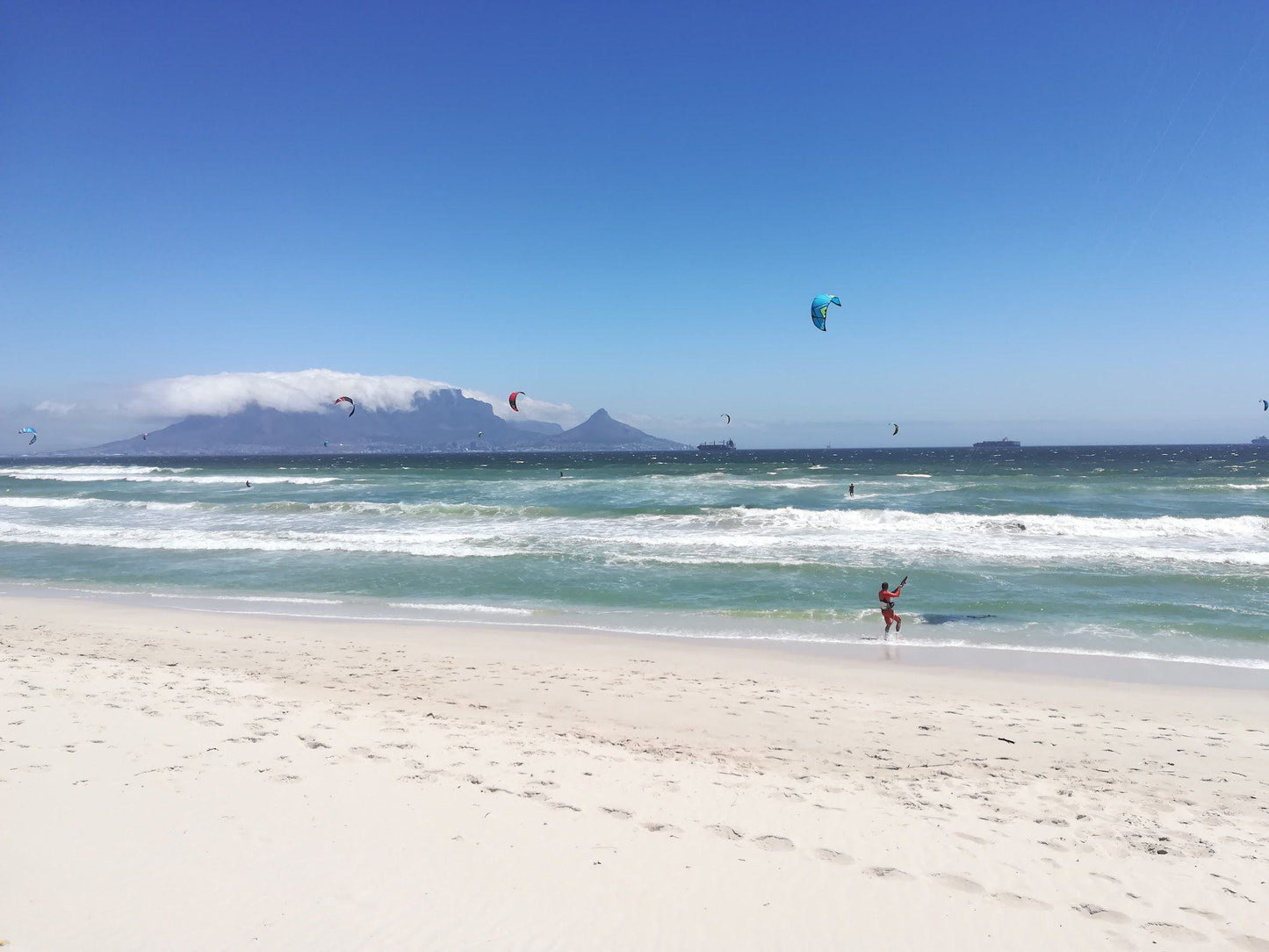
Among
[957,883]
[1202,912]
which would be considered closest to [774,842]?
[957,883]

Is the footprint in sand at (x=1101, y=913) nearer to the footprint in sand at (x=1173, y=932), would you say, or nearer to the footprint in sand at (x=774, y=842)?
the footprint in sand at (x=1173, y=932)

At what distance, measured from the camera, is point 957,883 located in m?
3.83

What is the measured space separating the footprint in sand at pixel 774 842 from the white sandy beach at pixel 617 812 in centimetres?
2

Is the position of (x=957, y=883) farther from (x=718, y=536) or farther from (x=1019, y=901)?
(x=718, y=536)

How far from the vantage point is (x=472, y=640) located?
33.9 ft

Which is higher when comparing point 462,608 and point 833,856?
point 833,856

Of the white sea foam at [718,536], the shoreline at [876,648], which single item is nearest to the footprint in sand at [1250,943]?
the shoreline at [876,648]

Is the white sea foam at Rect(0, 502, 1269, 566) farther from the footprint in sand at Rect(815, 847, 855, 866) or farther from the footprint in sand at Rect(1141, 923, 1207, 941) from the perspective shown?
the footprint in sand at Rect(1141, 923, 1207, 941)

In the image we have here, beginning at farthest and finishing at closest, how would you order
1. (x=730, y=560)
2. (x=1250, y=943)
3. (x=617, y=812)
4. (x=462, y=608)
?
(x=730, y=560) → (x=462, y=608) → (x=617, y=812) → (x=1250, y=943)

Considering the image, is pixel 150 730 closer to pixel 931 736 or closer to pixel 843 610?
pixel 931 736

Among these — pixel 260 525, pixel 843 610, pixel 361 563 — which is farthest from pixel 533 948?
pixel 260 525

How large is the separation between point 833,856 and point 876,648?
642 centimetres

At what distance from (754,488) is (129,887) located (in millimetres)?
34758

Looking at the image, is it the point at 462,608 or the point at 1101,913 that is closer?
the point at 1101,913
